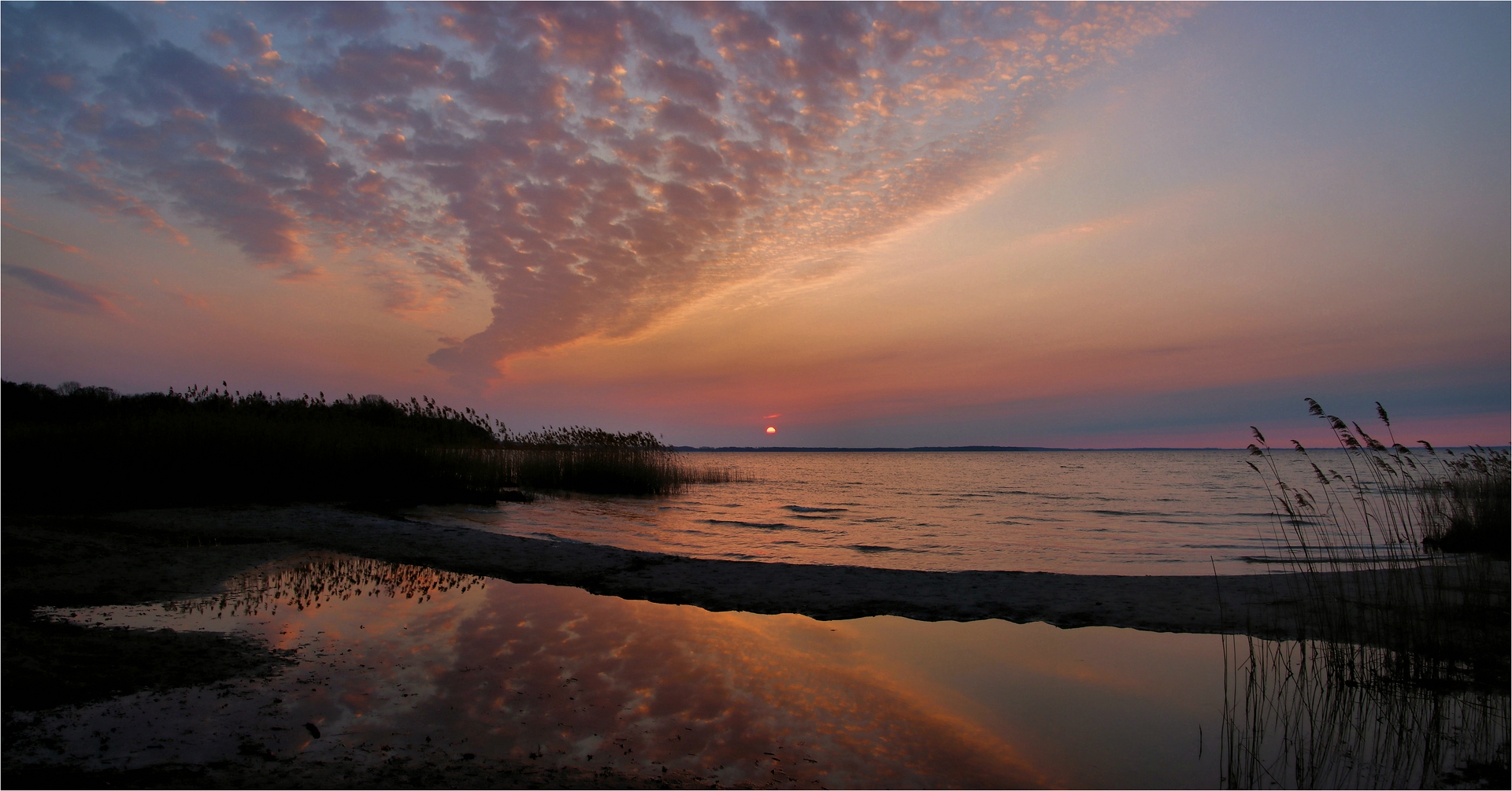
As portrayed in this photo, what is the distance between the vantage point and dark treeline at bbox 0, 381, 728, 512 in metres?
13.4

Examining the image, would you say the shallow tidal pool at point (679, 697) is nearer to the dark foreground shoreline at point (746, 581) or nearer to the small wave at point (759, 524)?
the dark foreground shoreline at point (746, 581)

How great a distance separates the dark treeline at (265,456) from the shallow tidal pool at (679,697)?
9.34 m

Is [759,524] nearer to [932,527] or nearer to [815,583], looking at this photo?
[932,527]

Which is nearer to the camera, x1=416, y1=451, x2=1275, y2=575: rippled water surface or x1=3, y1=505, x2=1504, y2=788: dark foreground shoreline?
x1=3, y1=505, x2=1504, y2=788: dark foreground shoreline

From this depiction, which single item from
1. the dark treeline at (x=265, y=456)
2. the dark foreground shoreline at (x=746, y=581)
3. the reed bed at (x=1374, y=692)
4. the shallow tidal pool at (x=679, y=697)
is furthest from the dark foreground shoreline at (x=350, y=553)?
the dark treeline at (x=265, y=456)

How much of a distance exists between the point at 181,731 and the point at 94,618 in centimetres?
307

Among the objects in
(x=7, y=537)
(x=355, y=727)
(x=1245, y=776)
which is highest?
(x=7, y=537)

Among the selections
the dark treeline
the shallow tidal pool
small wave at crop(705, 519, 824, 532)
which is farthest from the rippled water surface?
the shallow tidal pool

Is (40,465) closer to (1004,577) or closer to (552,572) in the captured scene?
(552,572)

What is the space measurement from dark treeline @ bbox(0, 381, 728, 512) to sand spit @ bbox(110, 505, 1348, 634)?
3272mm

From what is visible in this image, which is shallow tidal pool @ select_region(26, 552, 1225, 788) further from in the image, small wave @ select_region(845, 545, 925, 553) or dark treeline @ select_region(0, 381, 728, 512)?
dark treeline @ select_region(0, 381, 728, 512)

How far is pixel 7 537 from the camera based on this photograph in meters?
7.54

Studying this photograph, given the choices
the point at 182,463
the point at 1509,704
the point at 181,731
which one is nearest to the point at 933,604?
the point at 1509,704

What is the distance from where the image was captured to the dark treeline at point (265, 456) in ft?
44.1
